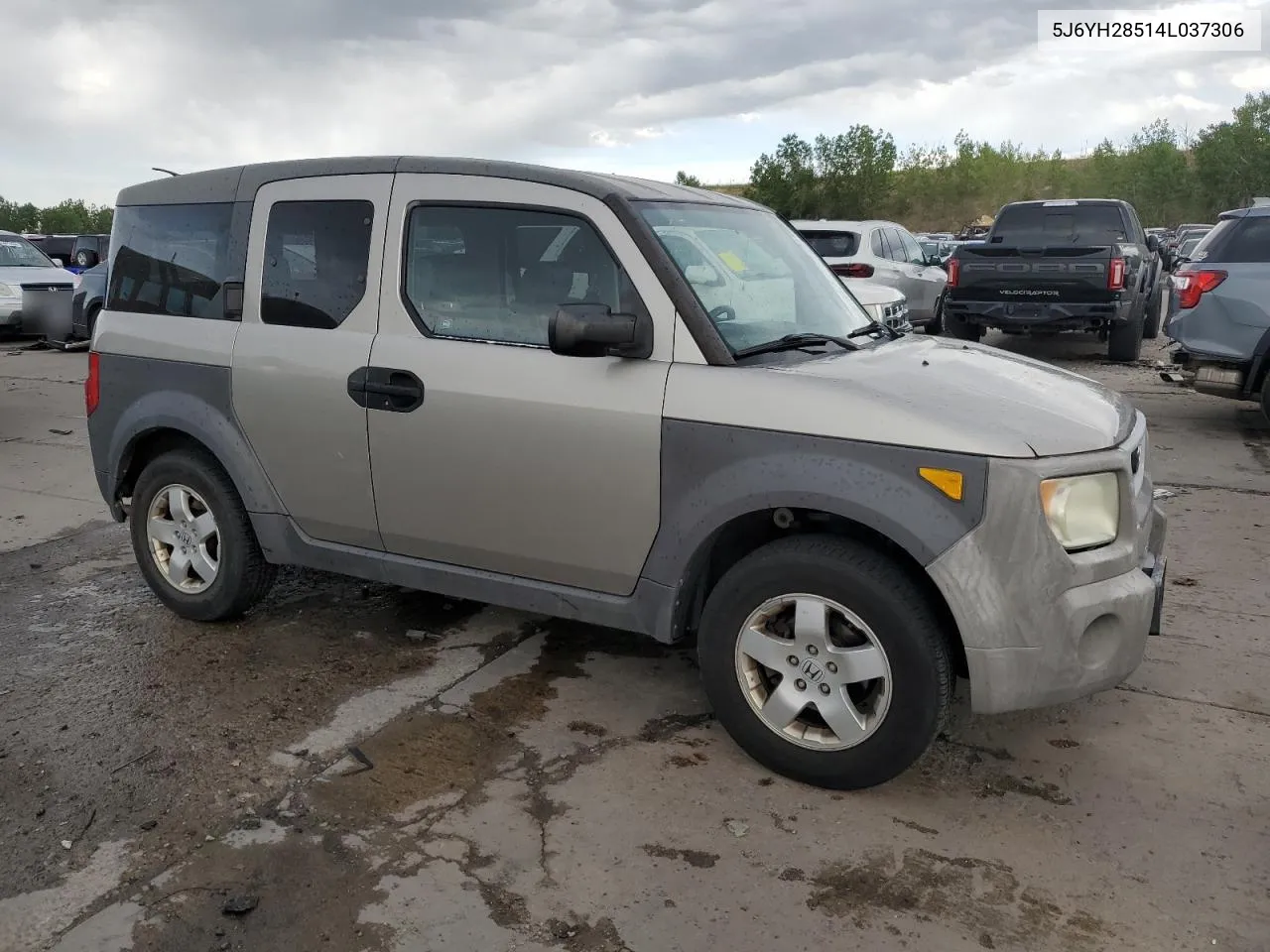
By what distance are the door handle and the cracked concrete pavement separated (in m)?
1.09

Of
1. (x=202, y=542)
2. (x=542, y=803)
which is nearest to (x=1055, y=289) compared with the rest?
(x=202, y=542)

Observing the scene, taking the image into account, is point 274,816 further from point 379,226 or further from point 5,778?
point 379,226

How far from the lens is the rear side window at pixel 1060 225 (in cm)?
1406

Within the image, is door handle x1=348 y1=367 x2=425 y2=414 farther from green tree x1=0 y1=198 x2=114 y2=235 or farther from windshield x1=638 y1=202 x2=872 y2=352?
green tree x1=0 y1=198 x2=114 y2=235

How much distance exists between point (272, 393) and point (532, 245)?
1.25m

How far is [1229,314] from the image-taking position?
28.0 ft

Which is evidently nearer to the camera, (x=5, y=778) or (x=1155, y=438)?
(x=5, y=778)

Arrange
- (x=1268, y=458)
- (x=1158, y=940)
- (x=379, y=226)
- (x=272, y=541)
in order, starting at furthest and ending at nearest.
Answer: (x=1268, y=458)
(x=272, y=541)
(x=379, y=226)
(x=1158, y=940)

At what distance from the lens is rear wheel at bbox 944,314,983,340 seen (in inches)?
522

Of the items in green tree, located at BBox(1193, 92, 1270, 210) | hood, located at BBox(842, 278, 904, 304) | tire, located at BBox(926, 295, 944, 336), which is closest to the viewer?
hood, located at BBox(842, 278, 904, 304)

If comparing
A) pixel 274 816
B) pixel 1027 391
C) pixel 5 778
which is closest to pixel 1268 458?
pixel 1027 391

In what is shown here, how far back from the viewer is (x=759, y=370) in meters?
3.44

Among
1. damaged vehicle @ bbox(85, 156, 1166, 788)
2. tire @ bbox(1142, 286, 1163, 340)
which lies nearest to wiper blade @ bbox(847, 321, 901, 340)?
A: damaged vehicle @ bbox(85, 156, 1166, 788)

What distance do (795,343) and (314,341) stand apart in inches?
72.1
